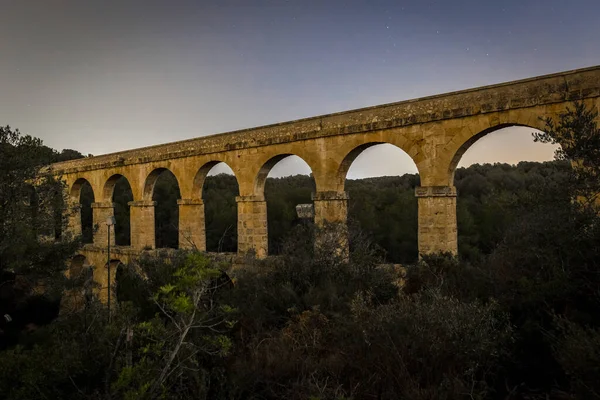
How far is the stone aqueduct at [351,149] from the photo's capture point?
24.3ft

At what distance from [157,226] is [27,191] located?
19.0 meters

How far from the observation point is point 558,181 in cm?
505

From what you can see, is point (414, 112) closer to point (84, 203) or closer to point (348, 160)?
point (348, 160)

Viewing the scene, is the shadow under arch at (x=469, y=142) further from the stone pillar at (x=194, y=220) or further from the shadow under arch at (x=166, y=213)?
the shadow under arch at (x=166, y=213)

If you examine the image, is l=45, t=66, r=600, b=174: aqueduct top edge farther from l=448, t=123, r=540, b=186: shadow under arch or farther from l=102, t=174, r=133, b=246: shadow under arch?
l=102, t=174, r=133, b=246: shadow under arch

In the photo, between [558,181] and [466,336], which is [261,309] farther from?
[558,181]

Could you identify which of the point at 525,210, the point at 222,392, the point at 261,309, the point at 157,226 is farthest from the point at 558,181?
the point at 157,226

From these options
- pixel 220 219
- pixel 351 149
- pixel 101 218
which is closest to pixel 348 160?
pixel 351 149

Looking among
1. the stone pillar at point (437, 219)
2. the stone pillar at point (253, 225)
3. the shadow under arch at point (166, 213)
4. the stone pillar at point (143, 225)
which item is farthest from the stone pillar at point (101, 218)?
the stone pillar at point (437, 219)

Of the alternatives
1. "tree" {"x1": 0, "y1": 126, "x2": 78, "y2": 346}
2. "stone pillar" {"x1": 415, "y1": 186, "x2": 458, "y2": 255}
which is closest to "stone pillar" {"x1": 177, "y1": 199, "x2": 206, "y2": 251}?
"tree" {"x1": 0, "y1": 126, "x2": 78, "y2": 346}

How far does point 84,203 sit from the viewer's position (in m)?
27.0

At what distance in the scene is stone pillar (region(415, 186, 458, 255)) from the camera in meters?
8.22

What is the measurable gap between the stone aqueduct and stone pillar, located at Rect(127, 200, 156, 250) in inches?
1.3

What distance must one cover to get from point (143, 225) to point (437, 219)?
33.0ft
